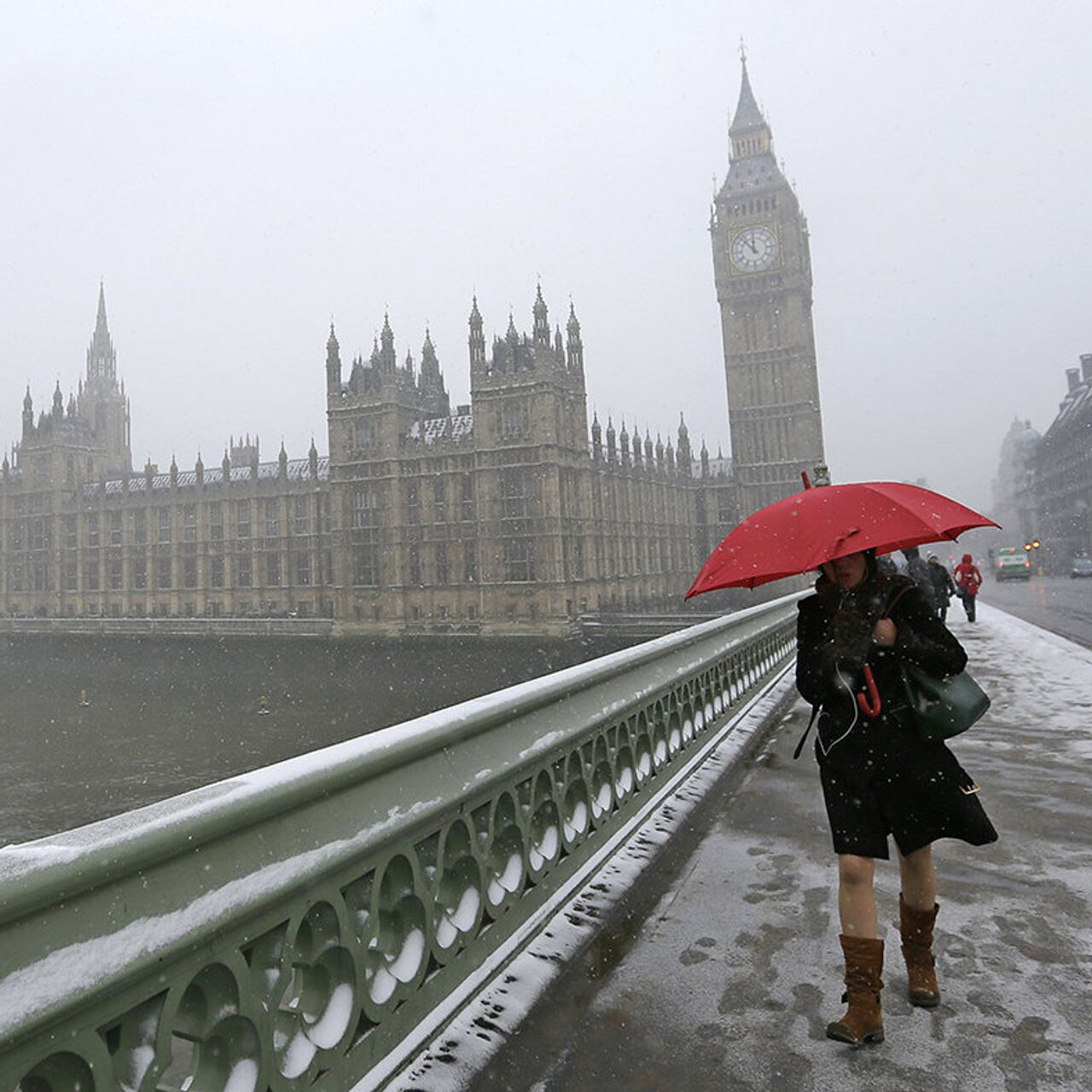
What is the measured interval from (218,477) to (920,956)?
8019 centimetres

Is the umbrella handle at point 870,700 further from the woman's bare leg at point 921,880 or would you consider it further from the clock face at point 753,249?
the clock face at point 753,249

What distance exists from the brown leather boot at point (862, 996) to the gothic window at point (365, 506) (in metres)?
57.0

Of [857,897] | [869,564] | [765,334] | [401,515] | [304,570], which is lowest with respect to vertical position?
[857,897]

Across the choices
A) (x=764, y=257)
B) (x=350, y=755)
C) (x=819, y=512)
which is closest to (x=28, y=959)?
(x=350, y=755)

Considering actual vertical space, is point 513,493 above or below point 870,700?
above

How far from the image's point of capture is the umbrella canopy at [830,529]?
114 inches

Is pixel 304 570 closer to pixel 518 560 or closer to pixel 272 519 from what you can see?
pixel 272 519

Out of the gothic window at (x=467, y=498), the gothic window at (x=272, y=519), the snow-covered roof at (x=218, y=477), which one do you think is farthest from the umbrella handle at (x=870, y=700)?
the gothic window at (x=272, y=519)

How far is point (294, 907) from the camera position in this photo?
6.86 ft

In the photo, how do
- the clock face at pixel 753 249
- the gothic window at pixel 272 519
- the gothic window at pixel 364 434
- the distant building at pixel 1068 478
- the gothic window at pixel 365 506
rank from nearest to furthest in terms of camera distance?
the gothic window at pixel 365 506 → the gothic window at pixel 364 434 → the gothic window at pixel 272 519 → the distant building at pixel 1068 478 → the clock face at pixel 753 249

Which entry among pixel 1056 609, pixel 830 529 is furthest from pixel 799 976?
pixel 1056 609

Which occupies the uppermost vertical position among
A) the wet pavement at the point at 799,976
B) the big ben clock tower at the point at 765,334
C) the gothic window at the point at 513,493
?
the big ben clock tower at the point at 765,334

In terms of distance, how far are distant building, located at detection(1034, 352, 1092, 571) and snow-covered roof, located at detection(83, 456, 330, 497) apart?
225 ft

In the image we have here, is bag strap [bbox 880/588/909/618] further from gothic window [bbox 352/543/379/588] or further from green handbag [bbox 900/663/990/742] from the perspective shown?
gothic window [bbox 352/543/379/588]
